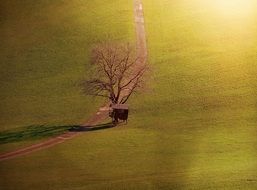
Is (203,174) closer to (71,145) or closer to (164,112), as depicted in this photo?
(164,112)

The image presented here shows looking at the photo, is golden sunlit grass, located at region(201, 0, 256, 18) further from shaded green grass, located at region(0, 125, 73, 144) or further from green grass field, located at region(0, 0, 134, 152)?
shaded green grass, located at region(0, 125, 73, 144)

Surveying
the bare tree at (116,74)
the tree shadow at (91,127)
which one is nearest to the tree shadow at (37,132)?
the tree shadow at (91,127)

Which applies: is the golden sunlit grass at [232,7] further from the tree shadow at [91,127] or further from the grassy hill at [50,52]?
the tree shadow at [91,127]

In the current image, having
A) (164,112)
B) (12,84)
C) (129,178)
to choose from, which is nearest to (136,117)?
(164,112)

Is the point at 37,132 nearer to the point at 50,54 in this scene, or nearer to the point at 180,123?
the point at 50,54

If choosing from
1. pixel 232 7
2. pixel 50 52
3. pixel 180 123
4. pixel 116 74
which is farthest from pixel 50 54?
pixel 232 7
